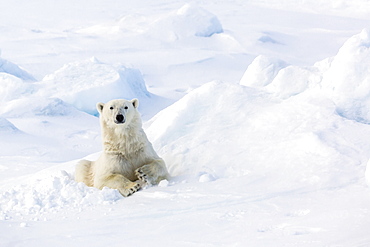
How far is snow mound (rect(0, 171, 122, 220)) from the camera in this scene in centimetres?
398

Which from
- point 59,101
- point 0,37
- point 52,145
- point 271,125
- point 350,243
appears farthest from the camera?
point 0,37

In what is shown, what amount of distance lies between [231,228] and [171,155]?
195 cm

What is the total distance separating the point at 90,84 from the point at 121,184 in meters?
11.5

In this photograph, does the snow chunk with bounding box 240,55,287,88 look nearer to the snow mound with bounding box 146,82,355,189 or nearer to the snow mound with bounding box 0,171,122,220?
the snow mound with bounding box 146,82,355,189

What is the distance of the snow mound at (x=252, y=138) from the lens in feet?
13.7

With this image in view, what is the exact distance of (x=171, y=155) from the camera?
511cm

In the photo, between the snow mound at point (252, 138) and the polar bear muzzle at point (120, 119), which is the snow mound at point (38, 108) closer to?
the snow mound at point (252, 138)

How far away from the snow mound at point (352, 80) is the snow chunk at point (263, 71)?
2542 mm

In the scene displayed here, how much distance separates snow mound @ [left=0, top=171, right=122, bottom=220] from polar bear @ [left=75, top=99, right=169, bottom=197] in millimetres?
284

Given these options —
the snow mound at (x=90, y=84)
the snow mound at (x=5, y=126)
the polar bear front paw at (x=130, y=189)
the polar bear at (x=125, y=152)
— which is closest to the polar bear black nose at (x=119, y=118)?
the polar bear at (x=125, y=152)

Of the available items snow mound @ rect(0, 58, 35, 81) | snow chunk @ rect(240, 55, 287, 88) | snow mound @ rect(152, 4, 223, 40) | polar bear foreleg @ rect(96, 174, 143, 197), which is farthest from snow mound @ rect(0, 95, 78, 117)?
snow mound @ rect(152, 4, 223, 40)

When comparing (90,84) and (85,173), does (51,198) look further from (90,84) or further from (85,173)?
(90,84)

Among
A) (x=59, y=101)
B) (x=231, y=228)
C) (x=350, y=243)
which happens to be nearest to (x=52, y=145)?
(x=59, y=101)

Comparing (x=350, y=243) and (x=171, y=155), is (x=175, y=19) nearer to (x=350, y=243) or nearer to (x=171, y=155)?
(x=171, y=155)
